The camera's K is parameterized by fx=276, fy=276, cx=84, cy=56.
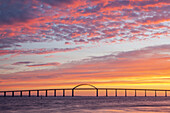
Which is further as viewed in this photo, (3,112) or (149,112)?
(3,112)

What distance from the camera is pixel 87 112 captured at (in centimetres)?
6625

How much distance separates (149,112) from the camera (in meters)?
65.5

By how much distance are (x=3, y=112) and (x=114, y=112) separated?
1099 inches

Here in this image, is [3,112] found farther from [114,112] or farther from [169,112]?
[169,112]

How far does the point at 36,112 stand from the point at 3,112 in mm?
8873

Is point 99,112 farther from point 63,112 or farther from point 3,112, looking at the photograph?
point 3,112

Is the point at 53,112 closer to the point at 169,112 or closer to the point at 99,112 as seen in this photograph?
the point at 99,112

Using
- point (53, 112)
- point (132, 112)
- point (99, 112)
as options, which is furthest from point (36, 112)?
point (132, 112)

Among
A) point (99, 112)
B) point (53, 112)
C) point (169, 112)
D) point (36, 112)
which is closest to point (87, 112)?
point (99, 112)

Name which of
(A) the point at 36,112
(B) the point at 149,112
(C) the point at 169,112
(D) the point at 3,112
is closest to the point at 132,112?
(B) the point at 149,112

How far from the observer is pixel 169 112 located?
6381 centimetres

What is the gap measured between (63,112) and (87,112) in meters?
5.85

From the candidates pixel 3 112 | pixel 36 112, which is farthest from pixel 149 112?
pixel 3 112

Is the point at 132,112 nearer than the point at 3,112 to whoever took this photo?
Yes
